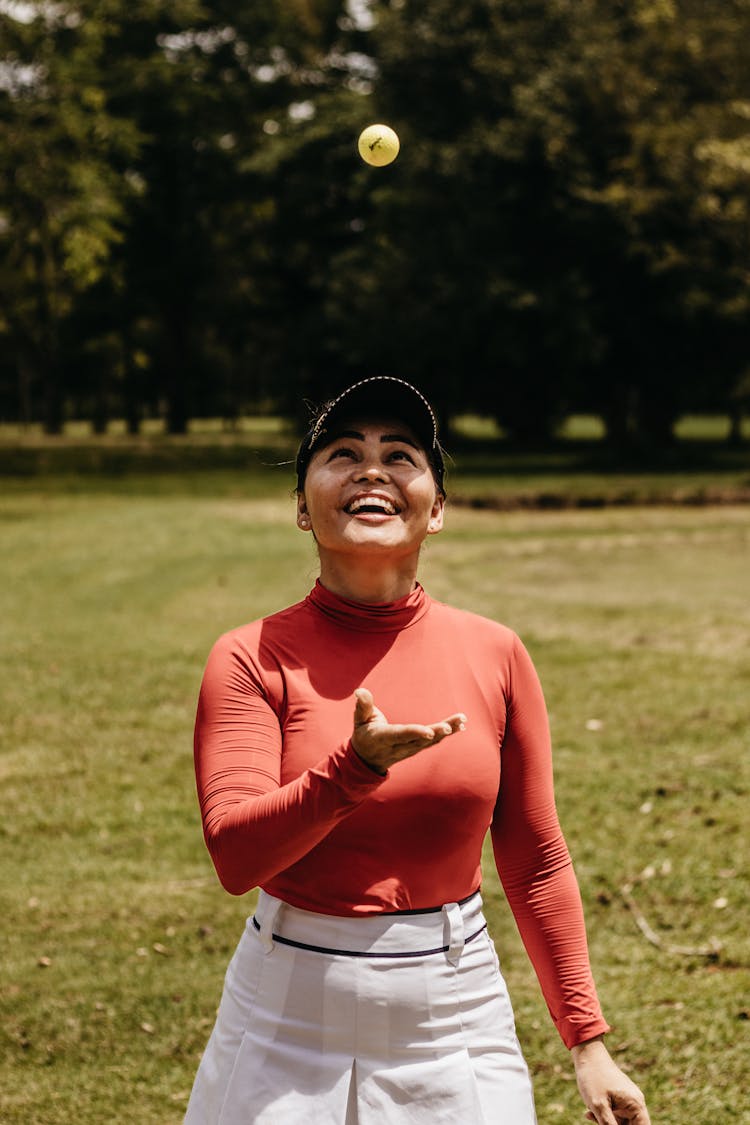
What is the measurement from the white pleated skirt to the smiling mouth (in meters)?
0.68

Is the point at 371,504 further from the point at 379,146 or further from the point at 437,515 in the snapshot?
the point at 379,146

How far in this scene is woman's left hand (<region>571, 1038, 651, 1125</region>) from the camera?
234cm

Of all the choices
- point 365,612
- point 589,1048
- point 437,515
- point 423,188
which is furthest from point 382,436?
point 423,188

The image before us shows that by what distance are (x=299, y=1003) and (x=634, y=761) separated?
5.68 metres

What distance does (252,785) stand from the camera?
214 cm

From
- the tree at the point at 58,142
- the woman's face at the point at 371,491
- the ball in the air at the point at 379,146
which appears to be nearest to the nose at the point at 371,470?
the woman's face at the point at 371,491

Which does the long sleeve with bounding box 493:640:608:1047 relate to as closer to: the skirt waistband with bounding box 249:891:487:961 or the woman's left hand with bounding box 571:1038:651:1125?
the woman's left hand with bounding box 571:1038:651:1125

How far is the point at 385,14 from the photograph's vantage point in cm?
3425

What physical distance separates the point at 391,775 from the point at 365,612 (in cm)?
30

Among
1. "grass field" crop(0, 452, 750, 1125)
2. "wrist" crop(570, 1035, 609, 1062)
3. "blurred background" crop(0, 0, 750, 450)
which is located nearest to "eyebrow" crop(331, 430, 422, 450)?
"wrist" crop(570, 1035, 609, 1062)

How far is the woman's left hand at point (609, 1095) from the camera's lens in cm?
234

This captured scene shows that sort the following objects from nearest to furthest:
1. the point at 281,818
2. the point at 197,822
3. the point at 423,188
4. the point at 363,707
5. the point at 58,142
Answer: the point at 363,707 → the point at 281,818 → the point at 197,822 → the point at 58,142 → the point at 423,188

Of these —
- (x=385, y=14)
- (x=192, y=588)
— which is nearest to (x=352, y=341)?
(x=385, y=14)

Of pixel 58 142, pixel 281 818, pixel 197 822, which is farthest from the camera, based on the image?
pixel 58 142
